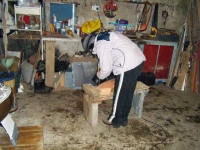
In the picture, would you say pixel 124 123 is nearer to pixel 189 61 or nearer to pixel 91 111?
pixel 91 111

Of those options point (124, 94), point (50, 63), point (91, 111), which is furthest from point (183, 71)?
point (50, 63)

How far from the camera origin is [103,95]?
3.17 meters

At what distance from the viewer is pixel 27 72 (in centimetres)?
475

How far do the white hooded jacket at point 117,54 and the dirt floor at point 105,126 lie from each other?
1117 mm

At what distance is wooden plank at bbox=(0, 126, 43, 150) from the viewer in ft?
8.60

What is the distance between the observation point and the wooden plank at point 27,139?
262 cm

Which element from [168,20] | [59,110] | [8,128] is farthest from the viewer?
[168,20]

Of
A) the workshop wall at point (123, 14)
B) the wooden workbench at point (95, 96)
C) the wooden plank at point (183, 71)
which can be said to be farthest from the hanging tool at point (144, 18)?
the wooden workbench at point (95, 96)

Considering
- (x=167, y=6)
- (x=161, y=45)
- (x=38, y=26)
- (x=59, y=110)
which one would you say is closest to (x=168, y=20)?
(x=167, y=6)

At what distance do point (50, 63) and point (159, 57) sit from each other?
10.3 ft

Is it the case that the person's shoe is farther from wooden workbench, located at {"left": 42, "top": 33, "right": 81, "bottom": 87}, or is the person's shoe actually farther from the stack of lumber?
the stack of lumber

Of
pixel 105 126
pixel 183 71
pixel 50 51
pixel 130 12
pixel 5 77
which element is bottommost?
pixel 105 126

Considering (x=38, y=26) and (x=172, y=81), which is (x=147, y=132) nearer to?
(x=172, y=81)

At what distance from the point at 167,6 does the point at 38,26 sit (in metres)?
3.79
